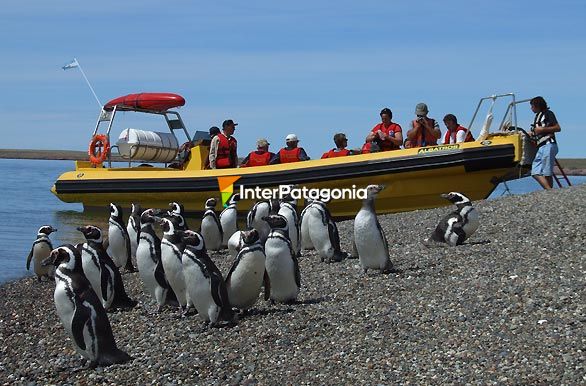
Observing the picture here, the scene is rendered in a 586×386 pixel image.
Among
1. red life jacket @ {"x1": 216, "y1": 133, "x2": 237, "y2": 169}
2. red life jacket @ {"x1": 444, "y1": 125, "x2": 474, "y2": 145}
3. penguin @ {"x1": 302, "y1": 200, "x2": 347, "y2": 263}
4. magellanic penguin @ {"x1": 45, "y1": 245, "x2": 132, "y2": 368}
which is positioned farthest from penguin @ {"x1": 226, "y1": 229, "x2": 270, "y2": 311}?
red life jacket @ {"x1": 216, "y1": 133, "x2": 237, "y2": 169}

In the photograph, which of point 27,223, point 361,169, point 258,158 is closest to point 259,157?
point 258,158

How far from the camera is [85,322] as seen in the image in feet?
20.1

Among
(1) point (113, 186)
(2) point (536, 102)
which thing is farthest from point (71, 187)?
(2) point (536, 102)

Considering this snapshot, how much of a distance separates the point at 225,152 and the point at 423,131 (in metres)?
3.83

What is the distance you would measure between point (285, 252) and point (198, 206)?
30.2 feet

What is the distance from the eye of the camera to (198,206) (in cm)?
1691

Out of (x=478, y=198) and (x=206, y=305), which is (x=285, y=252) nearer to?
(x=206, y=305)

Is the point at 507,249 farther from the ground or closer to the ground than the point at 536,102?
closer to the ground

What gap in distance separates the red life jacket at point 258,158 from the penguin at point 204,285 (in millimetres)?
9099

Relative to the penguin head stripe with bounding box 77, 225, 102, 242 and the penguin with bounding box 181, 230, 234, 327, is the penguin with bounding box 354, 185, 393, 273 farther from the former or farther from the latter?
the penguin head stripe with bounding box 77, 225, 102, 242

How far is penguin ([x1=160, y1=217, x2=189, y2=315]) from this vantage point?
7.70 meters

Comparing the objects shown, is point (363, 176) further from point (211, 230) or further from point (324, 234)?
point (324, 234)

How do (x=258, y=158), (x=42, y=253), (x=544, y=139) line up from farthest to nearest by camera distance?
1. (x=258, y=158)
2. (x=544, y=139)
3. (x=42, y=253)

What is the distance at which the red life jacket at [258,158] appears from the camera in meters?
16.3
